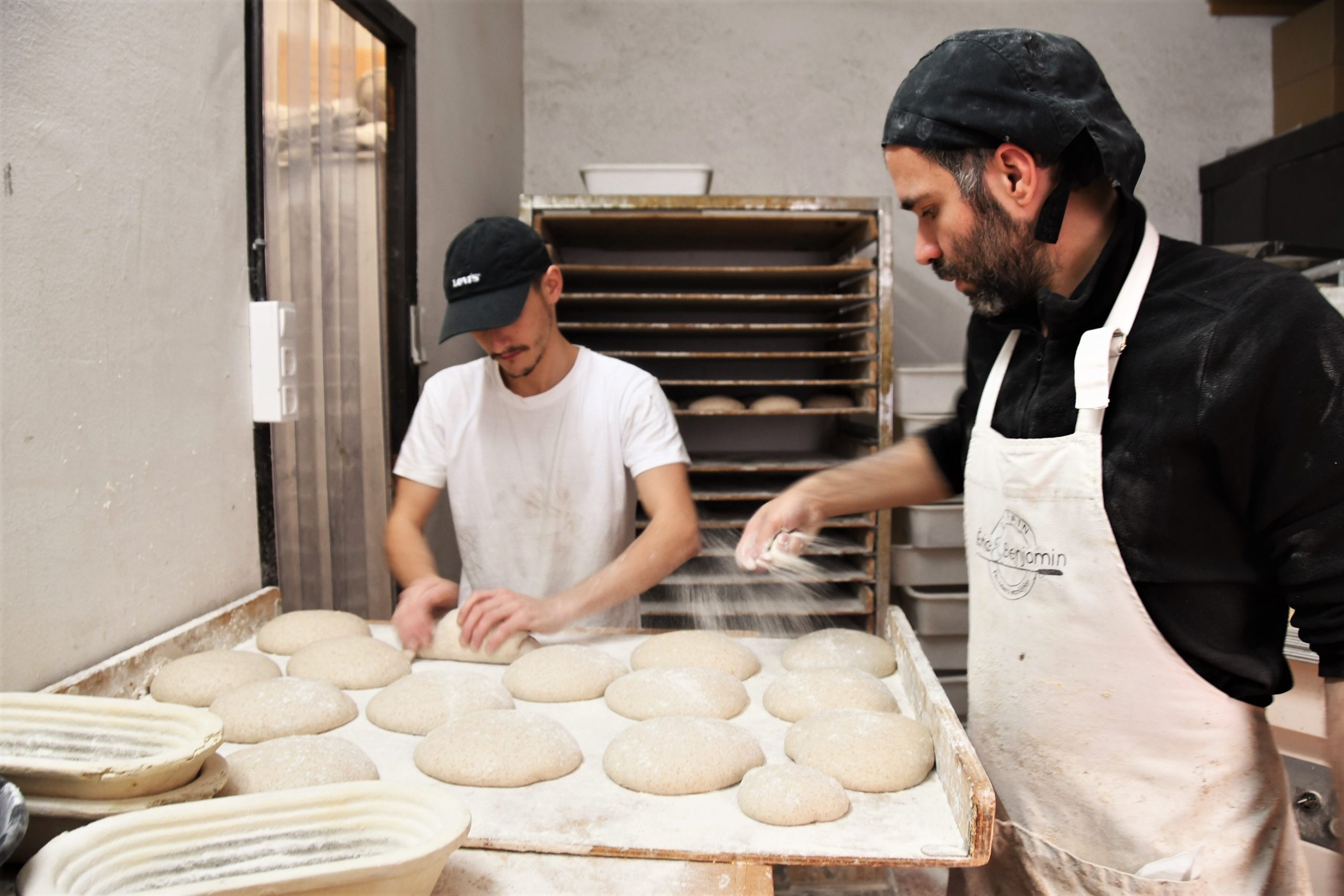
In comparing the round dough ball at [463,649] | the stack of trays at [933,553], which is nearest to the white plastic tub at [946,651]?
the stack of trays at [933,553]

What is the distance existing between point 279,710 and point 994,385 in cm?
122

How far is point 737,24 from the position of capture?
3639 millimetres

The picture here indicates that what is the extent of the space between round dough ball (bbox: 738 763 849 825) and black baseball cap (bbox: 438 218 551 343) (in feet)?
3.61

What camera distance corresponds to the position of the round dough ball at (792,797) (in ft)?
3.65

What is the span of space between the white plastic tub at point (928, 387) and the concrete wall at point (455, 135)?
152 centimetres

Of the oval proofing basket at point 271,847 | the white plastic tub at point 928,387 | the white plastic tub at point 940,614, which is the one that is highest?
the white plastic tub at point 928,387

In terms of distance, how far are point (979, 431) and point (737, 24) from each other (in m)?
2.86

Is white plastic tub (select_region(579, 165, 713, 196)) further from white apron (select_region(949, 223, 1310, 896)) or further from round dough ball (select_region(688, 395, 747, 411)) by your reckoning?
white apron (select_region(949, 223, 1310, 896))

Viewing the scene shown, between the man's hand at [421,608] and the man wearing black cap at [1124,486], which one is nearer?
the man wearing black cap at [1124,486]

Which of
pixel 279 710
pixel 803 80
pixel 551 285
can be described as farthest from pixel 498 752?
pixel 803 80

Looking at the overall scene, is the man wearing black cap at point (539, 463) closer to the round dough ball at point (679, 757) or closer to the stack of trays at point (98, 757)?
the round dough ball at point (679, 757)

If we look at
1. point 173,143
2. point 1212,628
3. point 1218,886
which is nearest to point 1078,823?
point 1218,886

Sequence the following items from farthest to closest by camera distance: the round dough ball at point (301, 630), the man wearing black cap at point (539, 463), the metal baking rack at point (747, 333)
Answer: the metal baking rack at point (747, 333) < the man wearing black cap at point (539, 463) < the round dough ball at point (301, 630)

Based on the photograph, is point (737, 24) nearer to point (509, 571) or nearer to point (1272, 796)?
point (509, 571)
